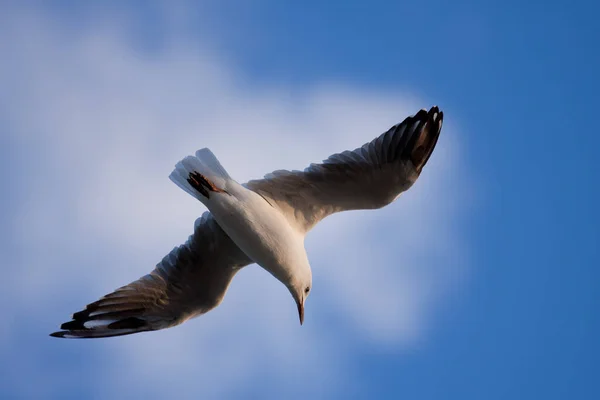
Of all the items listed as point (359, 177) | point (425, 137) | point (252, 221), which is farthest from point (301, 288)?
point (425, 137)

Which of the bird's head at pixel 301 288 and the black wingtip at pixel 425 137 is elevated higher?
the black wingtip at pixel 425 137

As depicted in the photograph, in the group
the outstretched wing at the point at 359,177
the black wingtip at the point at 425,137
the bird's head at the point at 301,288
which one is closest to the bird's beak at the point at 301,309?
the bird's head at the point at 301,288

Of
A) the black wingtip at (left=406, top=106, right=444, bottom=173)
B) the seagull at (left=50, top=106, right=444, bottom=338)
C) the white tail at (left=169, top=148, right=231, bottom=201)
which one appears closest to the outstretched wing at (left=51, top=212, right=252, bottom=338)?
the seagull at (left=50, top=106, right=444, bottom=338)

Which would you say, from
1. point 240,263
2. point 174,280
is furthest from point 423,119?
point 174,280

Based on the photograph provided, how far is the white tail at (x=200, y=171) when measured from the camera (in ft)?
20.5

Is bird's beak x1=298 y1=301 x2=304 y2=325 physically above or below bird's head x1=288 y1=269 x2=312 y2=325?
below

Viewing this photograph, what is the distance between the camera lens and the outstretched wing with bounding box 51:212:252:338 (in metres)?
6.67

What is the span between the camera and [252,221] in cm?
614

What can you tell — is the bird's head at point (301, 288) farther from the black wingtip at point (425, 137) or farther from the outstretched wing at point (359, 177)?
the black wingtip at point (425, 137)

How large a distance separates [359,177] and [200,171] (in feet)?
4.32

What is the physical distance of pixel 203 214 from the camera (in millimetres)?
6926

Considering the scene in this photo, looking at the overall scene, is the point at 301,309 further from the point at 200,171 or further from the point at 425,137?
the point at 425,137

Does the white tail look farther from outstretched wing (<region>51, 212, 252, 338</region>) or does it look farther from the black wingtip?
the black wingtip

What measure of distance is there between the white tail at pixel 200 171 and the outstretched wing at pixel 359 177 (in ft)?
1.03
